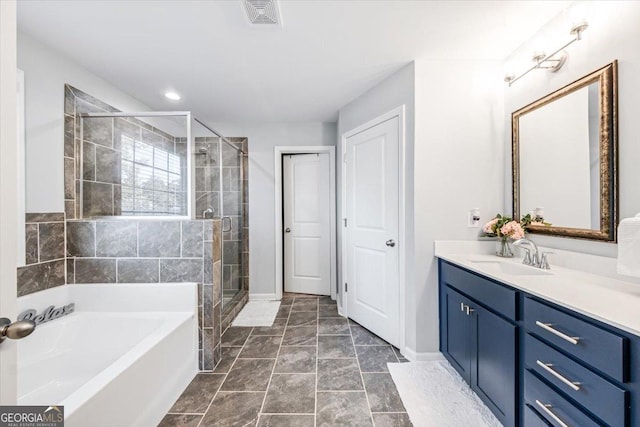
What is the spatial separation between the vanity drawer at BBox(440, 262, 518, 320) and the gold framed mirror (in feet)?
1.93

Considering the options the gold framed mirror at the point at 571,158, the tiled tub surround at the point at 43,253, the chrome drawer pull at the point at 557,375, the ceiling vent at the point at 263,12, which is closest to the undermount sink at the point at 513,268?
the gold framed mirror at the point at 571,158

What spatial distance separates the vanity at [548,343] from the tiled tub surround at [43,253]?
2805mm

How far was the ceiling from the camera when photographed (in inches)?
59.2

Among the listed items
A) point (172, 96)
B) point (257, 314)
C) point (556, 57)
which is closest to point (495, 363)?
point (556, 57)

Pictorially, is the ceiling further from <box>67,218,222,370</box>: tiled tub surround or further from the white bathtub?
the white bathtub

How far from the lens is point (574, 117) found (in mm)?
1487

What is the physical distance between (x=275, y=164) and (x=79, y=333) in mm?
2473

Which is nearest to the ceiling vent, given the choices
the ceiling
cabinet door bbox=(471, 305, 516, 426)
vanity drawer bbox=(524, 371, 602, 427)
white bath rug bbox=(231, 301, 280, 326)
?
the ceiling

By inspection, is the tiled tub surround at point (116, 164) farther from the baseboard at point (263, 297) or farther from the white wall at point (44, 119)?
the baseboard at point (263, 297)

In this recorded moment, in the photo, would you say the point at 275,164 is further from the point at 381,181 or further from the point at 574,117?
the point at 574,117

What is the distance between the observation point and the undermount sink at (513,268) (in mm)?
1533

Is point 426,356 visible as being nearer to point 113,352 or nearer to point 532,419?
point 532,419

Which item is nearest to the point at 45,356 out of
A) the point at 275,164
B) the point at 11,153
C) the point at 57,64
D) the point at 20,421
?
the point at 20,421

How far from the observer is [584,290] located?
1137 mm
